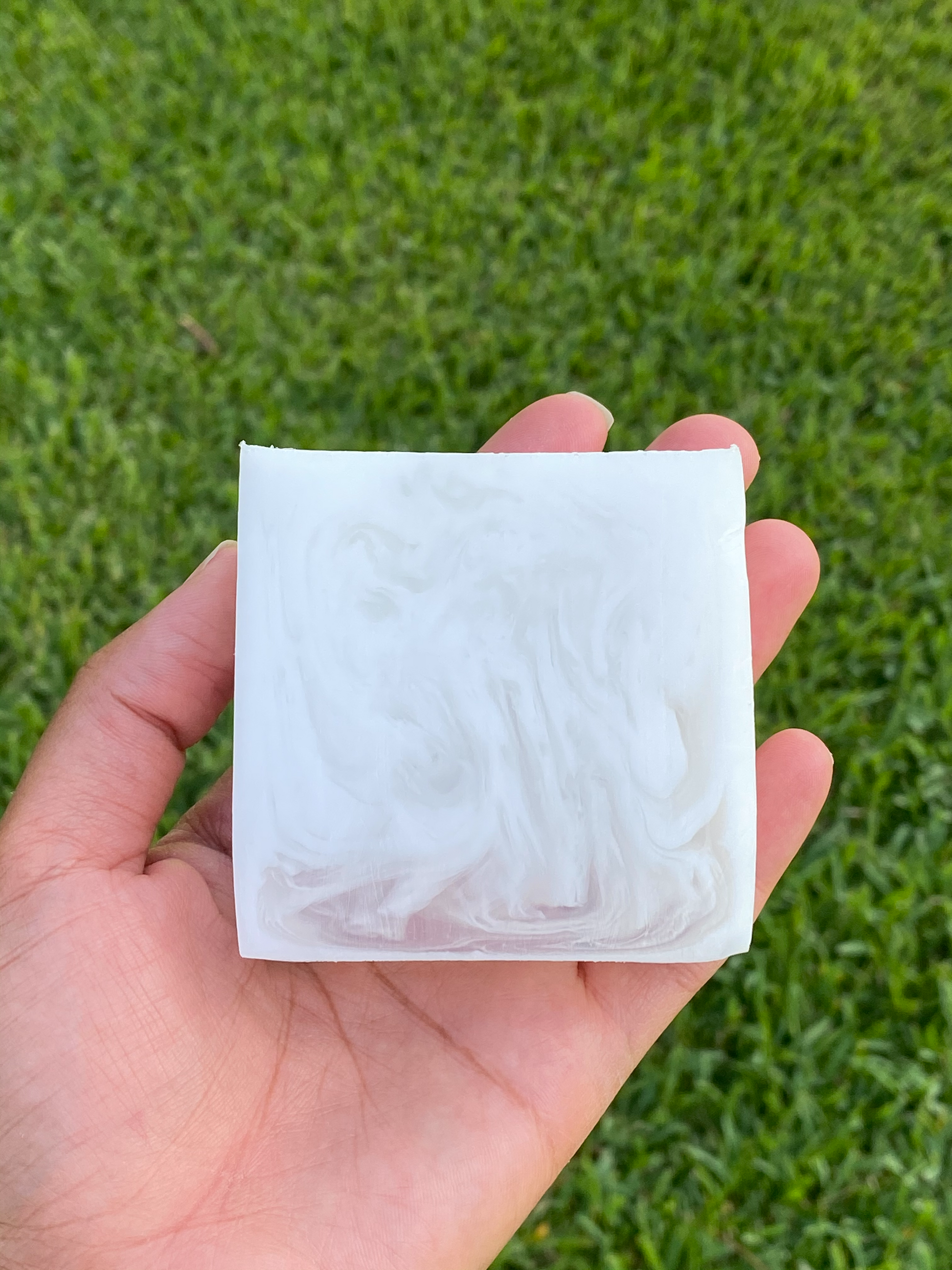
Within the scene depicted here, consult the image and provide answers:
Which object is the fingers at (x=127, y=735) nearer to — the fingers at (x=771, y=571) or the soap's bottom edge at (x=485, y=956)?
the soap's bottom edge at (x=485, y=956)

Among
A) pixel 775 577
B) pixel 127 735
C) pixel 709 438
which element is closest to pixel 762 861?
pixel 775 577

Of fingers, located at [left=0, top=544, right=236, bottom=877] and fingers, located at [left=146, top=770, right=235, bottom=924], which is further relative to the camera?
fingers, located at [left=146, top=770, right=235, bottom=924]

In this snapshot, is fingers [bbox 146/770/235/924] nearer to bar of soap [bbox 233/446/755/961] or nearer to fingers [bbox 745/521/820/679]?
bar of soap [bbox 233/446/755/961]

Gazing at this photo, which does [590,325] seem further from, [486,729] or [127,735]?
[127,735]

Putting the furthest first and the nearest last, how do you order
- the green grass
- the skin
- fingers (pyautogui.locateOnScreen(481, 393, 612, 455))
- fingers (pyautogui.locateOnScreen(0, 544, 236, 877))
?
1. the green grass
2. fingers (pyautogui.locateOnScreen(481, 393, 612, 455))
3. fingers (pyautogui.locateOnScreen(0, 544, 236, 877))
4. the skin

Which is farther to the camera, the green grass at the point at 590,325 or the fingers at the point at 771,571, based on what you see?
the green grass at the point at 590,325

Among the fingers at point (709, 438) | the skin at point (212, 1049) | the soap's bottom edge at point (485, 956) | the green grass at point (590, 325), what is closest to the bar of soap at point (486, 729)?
the soap's bottom edge at point (485, 956)

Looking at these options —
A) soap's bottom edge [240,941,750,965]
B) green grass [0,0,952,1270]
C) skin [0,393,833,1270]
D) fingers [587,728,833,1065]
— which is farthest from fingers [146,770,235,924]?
fingers [587,728,833,1065]
